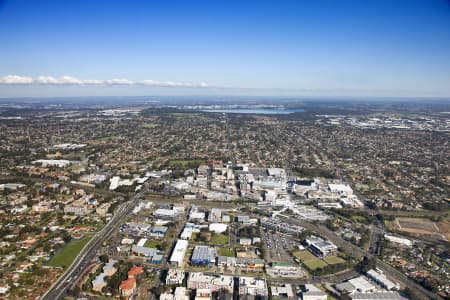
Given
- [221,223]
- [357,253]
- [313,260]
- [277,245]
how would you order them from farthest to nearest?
[221,223] → [277,245] → [357,253] → [313,260]

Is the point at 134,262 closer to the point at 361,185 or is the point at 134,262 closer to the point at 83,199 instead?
the point at 83,199

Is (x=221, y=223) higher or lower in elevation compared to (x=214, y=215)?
lower

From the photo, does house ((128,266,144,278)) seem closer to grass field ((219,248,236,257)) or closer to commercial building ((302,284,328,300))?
grass field ((219,248,236,257))

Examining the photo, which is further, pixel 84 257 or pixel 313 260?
pixel 313 260

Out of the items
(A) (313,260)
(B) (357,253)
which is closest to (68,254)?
(A) (313,260)

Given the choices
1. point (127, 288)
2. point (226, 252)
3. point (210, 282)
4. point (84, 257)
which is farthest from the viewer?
point (226, 252)

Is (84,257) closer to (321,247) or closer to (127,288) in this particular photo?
(127,288)

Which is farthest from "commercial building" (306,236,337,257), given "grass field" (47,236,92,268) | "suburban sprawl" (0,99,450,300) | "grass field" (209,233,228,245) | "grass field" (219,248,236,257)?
"grass field" (47,236,92,268)
